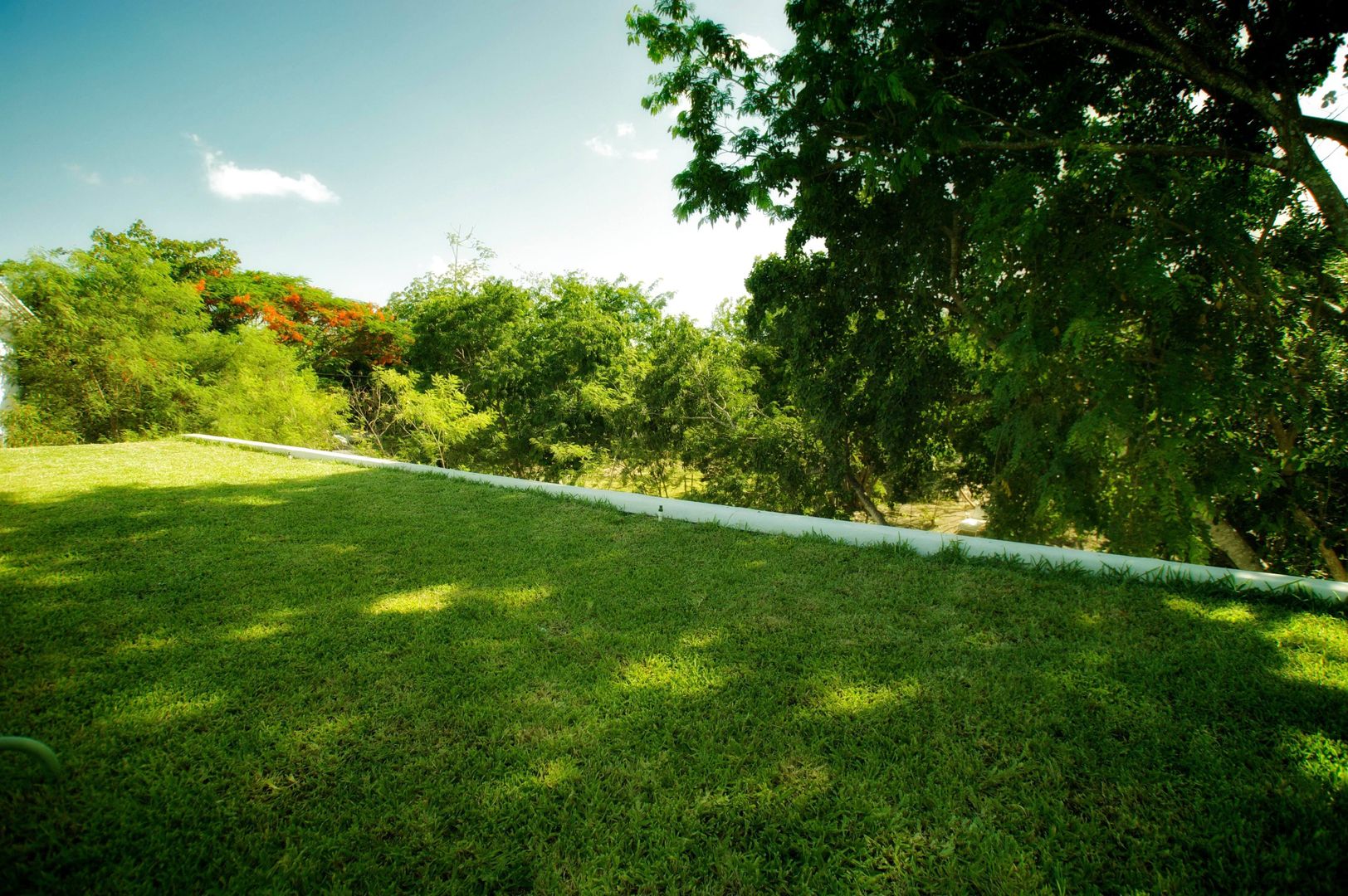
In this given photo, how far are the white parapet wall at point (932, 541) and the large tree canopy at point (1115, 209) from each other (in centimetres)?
201

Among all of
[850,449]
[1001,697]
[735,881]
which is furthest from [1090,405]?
[735,881]

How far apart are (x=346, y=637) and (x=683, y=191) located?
5337 millimetres

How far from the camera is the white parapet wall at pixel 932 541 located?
268cm

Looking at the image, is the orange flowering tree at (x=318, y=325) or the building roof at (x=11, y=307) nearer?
the building roof at (x=11, y=307)

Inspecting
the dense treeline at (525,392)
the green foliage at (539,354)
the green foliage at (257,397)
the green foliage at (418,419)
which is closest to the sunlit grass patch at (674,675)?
A: the dense treeline at (525,392)

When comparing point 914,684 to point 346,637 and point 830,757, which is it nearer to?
point 830,757

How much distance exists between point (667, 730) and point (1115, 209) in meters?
5.78

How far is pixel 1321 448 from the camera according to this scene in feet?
17.3

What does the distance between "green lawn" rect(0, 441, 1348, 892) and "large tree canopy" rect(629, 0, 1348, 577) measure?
9.79ft

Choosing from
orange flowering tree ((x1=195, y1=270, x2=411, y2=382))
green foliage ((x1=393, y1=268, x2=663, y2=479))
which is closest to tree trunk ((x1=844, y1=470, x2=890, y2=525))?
green foliage ((x1=393, y1=268, x2=663, y2=479))

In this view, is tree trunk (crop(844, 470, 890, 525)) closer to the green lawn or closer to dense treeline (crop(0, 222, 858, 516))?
dense treeline (crop(0, 222, 858, 516))

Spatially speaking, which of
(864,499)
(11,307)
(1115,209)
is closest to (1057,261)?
(1115,209)

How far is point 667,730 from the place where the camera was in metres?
1.79

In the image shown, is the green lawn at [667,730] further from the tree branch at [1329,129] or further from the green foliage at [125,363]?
the green foliage at [125,363]
